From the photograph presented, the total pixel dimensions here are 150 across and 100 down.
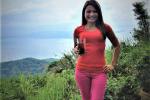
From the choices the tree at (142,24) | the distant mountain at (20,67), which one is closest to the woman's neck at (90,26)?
the distant mountain at (20,67)

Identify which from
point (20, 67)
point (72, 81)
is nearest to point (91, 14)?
point (72, 81)

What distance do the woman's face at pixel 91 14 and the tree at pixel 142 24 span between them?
2.66 meters

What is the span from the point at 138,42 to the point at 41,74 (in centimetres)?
137

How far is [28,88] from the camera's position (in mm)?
6016

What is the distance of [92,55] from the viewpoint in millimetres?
4070

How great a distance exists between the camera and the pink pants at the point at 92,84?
4.01 meters

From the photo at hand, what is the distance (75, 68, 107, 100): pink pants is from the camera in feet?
13.2

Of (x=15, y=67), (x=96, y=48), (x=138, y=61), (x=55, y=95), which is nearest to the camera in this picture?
(x=96, y=48)

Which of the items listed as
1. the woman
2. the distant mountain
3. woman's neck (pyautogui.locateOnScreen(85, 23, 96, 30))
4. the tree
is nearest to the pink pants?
the woman

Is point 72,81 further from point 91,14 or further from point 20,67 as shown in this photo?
point 91,14

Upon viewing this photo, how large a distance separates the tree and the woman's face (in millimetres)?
2659

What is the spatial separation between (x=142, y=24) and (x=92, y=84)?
292cm

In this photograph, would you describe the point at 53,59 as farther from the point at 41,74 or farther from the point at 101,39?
the point at 101,39

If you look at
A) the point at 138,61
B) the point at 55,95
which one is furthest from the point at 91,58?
the point at 138,61
